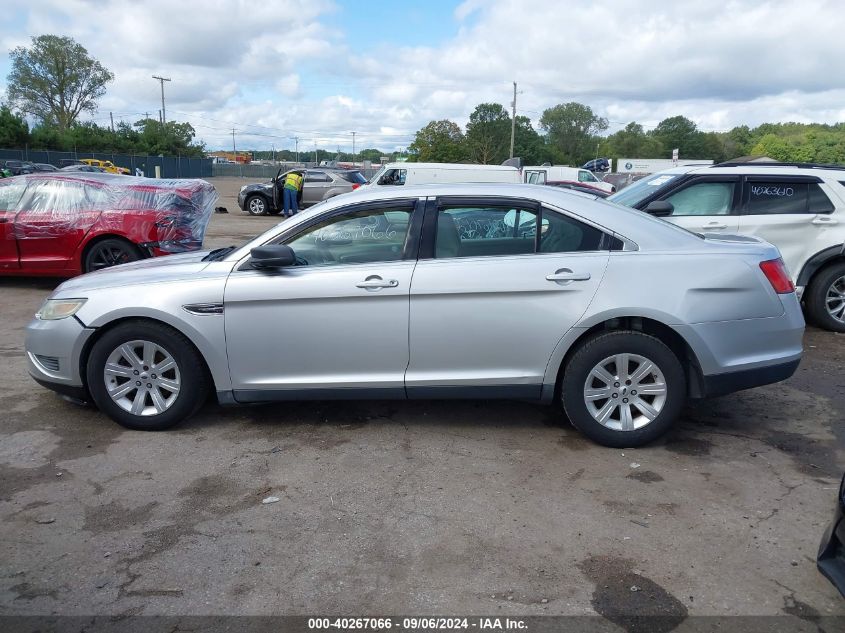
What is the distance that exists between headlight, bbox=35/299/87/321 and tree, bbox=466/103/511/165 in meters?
56.5

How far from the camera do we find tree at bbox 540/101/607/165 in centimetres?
10700

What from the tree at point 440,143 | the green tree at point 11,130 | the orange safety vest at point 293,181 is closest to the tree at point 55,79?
the green tree at point 11,130

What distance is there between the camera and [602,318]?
167 inches

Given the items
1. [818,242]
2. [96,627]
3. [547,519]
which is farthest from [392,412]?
[818,242]

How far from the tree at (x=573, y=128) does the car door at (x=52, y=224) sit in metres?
103

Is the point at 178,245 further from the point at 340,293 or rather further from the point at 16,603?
the point at 16,603

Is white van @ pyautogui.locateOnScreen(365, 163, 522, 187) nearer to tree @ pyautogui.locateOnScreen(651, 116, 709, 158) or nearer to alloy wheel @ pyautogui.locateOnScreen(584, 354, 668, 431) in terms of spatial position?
alloy wheel @ pyautogui.locateOnScreen(584, 354, 668, 431)

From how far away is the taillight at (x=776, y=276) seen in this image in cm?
432

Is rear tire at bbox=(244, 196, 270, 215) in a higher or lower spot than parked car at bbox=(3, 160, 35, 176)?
lower

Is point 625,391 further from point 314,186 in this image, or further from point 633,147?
point 633,147

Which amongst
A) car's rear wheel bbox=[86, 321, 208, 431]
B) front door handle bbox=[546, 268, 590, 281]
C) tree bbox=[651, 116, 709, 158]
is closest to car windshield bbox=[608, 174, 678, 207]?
front door handle bbox=[546, 268, 590, 281]

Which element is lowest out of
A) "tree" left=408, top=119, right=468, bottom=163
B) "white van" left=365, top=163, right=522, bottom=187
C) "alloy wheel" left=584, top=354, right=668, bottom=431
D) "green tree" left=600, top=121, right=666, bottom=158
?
"alloy wheel" left=584, top=354, right=668, bottom=431

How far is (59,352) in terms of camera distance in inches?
181

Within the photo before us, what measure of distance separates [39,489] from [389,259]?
2424mm
